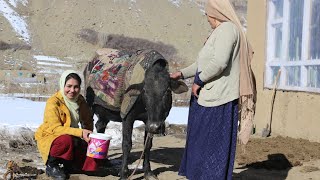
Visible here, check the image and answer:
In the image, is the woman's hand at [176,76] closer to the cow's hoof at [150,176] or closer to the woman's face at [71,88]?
the woman's face at [71,88]

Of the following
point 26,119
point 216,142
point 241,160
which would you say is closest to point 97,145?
point 216,142

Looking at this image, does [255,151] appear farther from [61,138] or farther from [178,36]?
[178,36]

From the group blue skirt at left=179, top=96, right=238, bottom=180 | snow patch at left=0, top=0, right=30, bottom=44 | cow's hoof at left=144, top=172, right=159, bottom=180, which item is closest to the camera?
blue skirt at left=179, top=96, right=238, bottom=180

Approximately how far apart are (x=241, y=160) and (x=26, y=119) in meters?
4.39

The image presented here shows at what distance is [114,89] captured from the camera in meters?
5.41

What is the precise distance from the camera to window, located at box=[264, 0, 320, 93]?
26.4 ft

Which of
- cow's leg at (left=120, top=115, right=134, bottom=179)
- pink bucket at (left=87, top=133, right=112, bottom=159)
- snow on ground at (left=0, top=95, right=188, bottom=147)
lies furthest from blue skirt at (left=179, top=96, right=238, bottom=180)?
snow on ground at (left=0, top=95, right=188, bottom=147)

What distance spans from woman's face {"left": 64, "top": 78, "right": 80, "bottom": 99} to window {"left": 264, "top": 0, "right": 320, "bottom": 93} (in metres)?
4.39

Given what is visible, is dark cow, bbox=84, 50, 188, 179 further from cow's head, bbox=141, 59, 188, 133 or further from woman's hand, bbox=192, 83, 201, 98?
woman's hand, bbox=192, 83, 201, 98

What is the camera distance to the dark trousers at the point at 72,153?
5121 mm

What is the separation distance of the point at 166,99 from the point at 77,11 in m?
46.0

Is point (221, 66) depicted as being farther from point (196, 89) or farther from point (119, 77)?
point (119, 77)

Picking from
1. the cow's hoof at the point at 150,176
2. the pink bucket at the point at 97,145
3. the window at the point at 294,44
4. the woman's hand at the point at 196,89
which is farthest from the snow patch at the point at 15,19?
the woman's hand at the point at 196,89

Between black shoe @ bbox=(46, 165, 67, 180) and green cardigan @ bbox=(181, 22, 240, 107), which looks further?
black shoe @ bbox=(46, 165, 67, 180)
